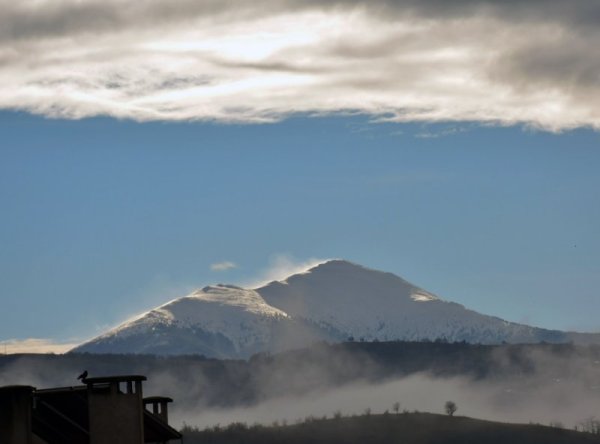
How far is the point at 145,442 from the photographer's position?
91188mm

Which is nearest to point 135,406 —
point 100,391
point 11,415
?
point 100,391

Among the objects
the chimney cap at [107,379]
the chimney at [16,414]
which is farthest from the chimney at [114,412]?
the chimney at [16,414]

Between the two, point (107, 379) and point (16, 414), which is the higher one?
point (107, 379)

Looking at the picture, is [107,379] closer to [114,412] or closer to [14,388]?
[114,412]

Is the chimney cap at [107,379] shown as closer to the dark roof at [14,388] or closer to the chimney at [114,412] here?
the chimney at [114,412]

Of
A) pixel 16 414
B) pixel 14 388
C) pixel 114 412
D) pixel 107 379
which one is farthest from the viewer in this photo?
pixel 114 412

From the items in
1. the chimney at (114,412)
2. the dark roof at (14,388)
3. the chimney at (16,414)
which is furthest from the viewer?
the chimney at (114,412)

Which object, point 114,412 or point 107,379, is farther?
point 114,412

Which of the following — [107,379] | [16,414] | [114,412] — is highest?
[107,379]

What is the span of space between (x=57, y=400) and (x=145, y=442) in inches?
247

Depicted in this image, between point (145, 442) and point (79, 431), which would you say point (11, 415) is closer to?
point (79, 431)

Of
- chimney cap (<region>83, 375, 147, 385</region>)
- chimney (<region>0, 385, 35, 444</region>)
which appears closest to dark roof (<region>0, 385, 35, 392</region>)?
chimney (<region>0, 385, 35, 444</region>)

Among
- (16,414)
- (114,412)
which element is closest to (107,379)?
(114,412)

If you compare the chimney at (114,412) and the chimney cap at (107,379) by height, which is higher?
the chimney cap at (107,379)
